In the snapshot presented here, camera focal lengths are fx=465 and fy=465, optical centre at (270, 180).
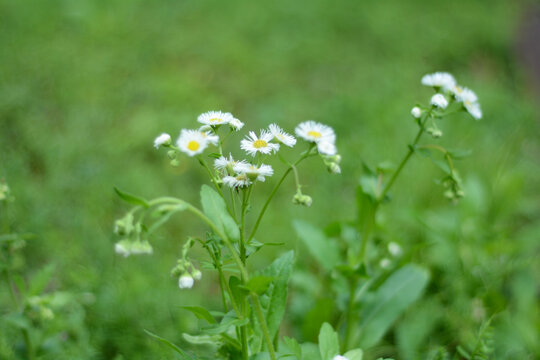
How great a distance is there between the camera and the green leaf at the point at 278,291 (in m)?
1.30

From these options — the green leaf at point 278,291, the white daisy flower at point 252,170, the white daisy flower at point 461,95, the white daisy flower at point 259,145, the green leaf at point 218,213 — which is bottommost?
the green leaf at point 278,291

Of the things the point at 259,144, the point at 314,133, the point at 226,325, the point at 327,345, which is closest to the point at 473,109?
the point at 314,133

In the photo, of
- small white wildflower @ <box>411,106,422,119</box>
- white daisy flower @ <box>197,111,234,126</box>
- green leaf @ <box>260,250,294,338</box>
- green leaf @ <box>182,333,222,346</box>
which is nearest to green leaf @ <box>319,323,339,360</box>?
green leaf @ <box>260,250,294,338</box>

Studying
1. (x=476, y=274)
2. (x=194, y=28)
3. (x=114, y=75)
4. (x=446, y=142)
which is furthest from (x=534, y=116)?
(x=114, y=75)

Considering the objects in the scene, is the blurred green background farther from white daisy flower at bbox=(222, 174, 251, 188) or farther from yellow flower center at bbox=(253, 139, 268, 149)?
yellow flower center at bbox=(253, 139, 268, 149)

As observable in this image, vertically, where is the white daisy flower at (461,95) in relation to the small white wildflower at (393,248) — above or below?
above

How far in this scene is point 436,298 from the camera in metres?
1.99

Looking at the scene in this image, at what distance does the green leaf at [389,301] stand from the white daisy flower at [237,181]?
912mm

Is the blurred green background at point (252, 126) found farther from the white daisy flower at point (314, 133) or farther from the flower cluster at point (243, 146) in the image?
the white daisy flower at point (314, 133)

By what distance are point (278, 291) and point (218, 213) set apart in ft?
1.06

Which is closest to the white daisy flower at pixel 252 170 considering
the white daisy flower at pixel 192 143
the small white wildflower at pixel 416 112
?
the white daisy flower at pixel 192 143

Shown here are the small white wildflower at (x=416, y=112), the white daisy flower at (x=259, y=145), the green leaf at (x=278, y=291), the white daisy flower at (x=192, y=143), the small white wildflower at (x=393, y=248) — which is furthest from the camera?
the small white wildflower at (x=393, y=248)

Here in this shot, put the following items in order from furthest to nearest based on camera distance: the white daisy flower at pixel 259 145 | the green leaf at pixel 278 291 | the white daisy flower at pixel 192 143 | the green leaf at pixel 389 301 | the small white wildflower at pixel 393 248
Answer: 1. the small white wildflower at pixel 393 248
2. the green leaf at pixel 389 301
3. the green leaf at pixel 278 291
4. the white daisy flower at pixel 259 145
5. the white daisy flower at pixel 192 143

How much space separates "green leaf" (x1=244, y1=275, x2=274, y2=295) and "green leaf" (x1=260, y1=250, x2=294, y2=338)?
0.71ft
